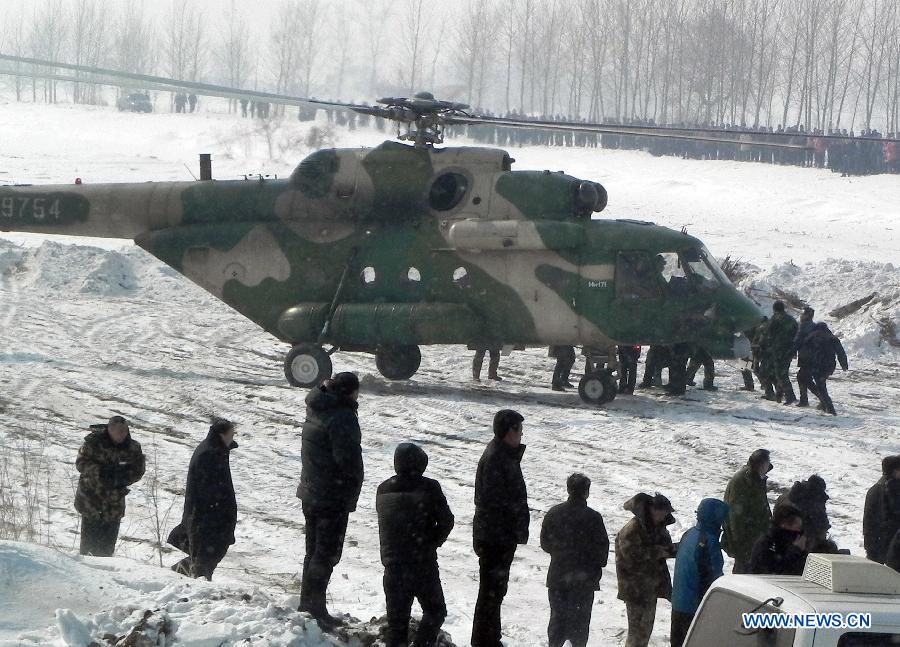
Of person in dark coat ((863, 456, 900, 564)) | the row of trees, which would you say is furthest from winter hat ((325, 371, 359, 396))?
the row of trees

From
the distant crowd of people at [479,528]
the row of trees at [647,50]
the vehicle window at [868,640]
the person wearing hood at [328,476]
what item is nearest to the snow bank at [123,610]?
the person wearing hood at [328,476]

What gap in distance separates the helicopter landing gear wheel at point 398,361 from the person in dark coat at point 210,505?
8.28 meters

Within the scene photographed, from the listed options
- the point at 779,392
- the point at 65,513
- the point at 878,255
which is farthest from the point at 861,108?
the point at 65,513

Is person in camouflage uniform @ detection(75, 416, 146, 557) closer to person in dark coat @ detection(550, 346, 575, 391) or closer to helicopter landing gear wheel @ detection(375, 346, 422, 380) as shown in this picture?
helicopter landing gear wheel @ detection(375, 346, 422, 380)

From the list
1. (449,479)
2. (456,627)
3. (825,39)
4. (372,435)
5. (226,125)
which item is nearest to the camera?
(456,627)

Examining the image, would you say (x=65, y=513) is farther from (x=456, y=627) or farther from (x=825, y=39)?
(x=825, y=39)

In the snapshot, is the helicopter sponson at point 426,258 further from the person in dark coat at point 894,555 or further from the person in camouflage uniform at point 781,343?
the person in dark coat at point 894,555

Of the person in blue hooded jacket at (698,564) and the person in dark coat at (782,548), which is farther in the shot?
the person in blue hooded jacket at (698,564)

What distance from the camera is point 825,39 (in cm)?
7638

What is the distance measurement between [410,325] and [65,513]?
659 cm

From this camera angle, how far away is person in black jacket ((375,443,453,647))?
6.30m

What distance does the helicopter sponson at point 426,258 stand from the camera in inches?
583

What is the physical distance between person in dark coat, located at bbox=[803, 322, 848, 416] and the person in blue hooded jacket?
8.48 metres

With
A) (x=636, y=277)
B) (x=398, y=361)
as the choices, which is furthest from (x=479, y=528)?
(x=398, y=361)
